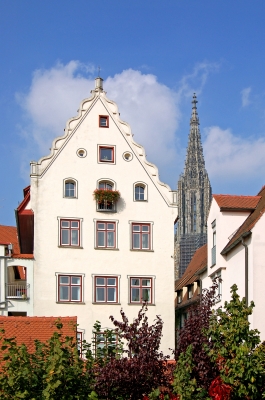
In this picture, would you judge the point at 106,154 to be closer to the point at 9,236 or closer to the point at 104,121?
the point at 104,121

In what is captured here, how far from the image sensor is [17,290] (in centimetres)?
4244

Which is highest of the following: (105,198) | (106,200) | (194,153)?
(194,153)

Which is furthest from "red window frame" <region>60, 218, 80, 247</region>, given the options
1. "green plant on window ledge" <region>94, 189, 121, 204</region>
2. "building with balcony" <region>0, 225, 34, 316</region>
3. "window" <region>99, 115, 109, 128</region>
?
"window" <region>99, 115, 109, 128</region>

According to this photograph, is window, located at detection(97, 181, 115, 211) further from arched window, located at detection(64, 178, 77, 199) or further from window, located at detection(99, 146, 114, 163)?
arched window, located at detection(64, 178, 77, 199)

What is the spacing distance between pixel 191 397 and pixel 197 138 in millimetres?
169374

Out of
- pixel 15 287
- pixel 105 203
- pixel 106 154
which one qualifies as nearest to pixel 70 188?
pixel 105 203

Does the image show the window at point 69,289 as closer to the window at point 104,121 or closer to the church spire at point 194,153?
the window at point 104,121

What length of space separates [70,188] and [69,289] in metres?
5.71

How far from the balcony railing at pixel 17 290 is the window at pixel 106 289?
3.85 meters

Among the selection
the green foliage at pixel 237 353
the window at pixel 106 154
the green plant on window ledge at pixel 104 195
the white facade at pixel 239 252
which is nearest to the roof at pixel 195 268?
the white facade at pixel 239 252

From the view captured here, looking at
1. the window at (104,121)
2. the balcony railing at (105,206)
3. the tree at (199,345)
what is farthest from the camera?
the window at (104,121)

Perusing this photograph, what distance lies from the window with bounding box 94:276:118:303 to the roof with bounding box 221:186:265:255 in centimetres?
751

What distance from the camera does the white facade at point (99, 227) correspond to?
43.1m

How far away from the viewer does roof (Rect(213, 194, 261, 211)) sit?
39625mm
